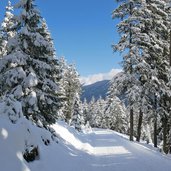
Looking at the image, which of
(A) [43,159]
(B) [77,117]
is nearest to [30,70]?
(A) [43,159]

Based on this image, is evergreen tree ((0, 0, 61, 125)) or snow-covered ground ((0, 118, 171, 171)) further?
evergreen tree ((0, 0, 61, 125))

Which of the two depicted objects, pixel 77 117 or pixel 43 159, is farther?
pixel 77 117

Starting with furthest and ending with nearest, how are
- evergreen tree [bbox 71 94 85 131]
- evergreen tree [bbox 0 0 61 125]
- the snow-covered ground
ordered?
1. evergreen tree [bbox 71 94 85 131]
2. evergreen tree [bbox 0 0 61 125]
3. the snow-covered ground

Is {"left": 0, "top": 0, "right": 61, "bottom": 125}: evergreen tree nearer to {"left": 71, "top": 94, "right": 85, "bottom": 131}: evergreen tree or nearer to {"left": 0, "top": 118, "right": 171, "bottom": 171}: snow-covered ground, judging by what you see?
{"left": 0, "top": 118, "right": 171, "bottom": 171}: snow-covered ground

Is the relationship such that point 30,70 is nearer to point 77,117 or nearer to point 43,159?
point 43,159

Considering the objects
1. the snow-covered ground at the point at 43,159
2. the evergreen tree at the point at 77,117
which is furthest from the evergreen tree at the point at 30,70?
the evergreen tree at the point at 77,117

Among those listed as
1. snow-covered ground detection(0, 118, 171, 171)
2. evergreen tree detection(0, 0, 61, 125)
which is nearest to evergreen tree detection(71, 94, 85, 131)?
evergreen tree detection(0, 0, 61, 125)

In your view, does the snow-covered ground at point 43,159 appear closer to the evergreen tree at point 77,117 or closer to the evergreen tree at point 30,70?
the evergreen tree at point 30,70

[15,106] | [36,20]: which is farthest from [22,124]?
[36,20]

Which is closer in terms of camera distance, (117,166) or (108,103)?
(117,166)

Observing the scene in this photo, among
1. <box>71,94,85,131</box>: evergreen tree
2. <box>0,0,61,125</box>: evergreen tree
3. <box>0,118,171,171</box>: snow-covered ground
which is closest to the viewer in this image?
<box>0,118,171,171</box>: snow-covered ground

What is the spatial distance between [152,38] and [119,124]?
4771 cm

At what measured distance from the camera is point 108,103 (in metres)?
76.3

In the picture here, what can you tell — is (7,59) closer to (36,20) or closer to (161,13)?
(36,20)
